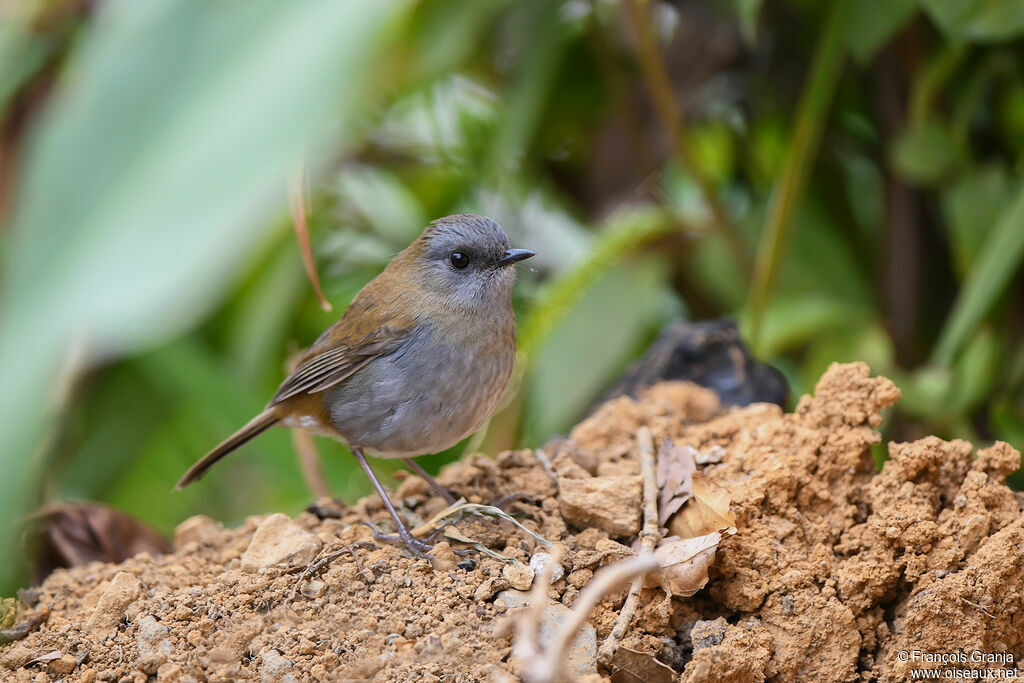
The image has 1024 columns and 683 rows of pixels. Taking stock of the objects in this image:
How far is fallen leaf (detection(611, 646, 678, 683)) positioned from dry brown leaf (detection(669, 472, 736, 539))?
32cm

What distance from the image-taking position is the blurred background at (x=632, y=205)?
2.98 meters

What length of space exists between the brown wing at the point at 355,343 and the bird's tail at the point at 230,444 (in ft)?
0.24

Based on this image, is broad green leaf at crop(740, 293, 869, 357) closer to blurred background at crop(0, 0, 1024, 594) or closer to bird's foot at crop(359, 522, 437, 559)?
blurred background at crop(0, 0, 1024, 594)

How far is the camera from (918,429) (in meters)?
3.08

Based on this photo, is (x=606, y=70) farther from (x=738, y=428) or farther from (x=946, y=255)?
(x=738, y=428)

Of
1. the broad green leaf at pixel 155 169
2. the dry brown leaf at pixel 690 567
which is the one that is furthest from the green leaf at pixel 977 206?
the broad green leaf at pixel 155 169

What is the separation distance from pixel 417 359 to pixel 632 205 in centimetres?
170

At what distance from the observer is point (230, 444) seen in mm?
2902

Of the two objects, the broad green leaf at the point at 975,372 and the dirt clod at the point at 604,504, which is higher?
the broad green leaf at the point at 975,372

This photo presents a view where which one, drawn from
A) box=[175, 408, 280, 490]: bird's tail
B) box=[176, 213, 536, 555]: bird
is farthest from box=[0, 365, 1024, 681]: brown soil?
box=[175, 408, 280, 490]: bird's tail

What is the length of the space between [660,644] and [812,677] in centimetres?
28

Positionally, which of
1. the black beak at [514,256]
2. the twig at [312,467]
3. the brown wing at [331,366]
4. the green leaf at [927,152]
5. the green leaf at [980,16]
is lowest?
the twig at [312,467]

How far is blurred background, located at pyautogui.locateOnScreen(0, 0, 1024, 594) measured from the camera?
2.98m

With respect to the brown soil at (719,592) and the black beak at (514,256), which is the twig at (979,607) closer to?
the brown soil at (719,592)
